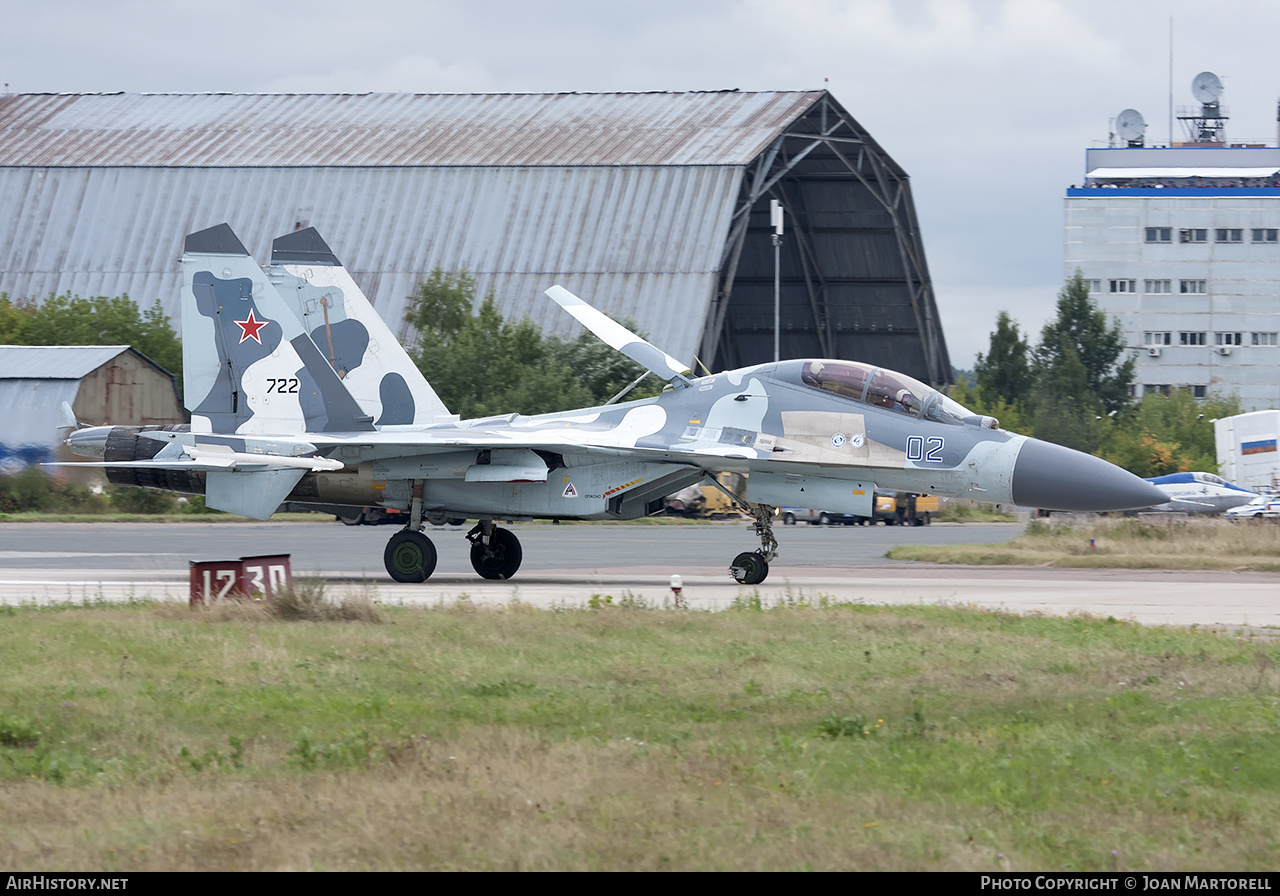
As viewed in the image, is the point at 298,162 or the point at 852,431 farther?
the point at 298,162

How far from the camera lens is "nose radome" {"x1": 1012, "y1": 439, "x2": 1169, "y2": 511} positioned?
54.7ft

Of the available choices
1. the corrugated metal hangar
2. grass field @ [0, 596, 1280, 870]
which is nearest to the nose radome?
grass field @ [0, 596, 1280, 870]

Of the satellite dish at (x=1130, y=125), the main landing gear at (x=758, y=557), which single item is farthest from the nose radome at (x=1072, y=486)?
the satellite dish at (x=1130, y=125)

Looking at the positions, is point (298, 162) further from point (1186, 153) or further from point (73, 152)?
point (1186, 153)

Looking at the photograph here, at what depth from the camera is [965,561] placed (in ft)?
80.5

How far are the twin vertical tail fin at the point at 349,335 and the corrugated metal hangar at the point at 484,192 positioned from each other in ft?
93.8

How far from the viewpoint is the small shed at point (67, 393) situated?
122 ft

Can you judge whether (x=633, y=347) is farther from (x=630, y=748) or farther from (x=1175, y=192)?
(x=1175, y=192)

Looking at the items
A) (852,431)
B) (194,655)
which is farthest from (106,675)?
(852,431)

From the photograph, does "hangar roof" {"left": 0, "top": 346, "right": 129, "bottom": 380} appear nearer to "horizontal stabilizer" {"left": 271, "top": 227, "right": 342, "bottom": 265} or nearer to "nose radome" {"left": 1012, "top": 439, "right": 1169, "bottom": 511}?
"horizontal stabilizer" {"left": 271, "top": 227, "right": 342, "bottom": 265}

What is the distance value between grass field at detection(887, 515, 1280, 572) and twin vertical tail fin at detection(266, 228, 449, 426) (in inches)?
431

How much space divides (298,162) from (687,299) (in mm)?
17861

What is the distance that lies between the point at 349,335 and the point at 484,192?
33832mm

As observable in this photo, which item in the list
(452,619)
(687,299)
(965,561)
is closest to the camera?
(452,619)
